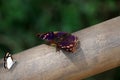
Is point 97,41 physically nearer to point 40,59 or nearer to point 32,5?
point 40,59

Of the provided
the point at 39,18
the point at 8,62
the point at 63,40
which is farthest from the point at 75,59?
the point at 39,18

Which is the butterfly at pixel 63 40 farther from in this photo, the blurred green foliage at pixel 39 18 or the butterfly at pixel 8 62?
the blurred green foliage at pixel 39 18

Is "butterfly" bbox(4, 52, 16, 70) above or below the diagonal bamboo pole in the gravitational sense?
above

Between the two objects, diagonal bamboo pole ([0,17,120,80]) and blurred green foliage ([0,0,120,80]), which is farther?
blurred green foliage ([0,0,120,80])

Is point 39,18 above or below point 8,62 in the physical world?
above

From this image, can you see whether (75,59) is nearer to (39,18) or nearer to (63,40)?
(63,40)

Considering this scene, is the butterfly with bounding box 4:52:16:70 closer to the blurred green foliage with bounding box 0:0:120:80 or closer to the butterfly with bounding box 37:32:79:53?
the butterfly with bounding box 37:32:79:53

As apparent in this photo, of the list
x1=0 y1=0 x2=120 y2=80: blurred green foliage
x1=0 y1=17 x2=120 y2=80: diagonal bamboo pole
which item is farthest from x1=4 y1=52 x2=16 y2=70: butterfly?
x1=0 y1=0 x2=120 y2=80: blurred green foliage

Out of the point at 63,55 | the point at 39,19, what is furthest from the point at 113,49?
the point at 39,19
